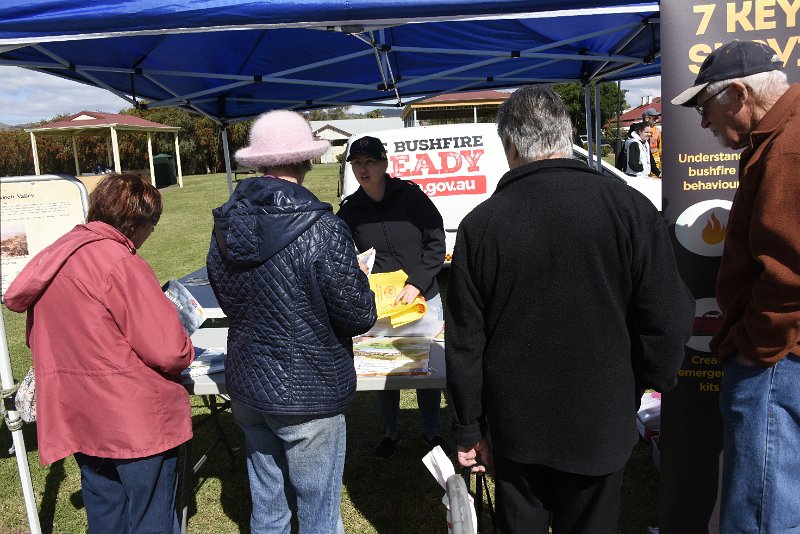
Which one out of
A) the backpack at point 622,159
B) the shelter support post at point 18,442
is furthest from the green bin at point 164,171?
the shelter support post at point 18,442

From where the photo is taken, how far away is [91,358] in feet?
6.31

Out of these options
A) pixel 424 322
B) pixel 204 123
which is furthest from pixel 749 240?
pixel 204 123

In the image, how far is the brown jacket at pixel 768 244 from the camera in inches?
59.0

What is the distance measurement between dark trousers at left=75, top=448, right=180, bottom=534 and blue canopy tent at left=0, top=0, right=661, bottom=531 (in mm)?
769

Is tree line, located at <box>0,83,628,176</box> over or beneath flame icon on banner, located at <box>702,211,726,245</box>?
over

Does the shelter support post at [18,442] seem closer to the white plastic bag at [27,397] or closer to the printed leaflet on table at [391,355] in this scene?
the white plastic bag at [27,397]

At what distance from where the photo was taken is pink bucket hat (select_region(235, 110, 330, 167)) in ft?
6.11

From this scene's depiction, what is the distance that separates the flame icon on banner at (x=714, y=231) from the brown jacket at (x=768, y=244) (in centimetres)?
37

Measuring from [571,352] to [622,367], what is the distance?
15 cm

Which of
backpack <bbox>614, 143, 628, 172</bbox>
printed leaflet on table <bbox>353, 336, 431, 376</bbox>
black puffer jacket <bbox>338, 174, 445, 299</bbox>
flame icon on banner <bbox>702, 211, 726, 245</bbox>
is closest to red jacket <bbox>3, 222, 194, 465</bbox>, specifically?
printed leaflet on table <bbox>353, 336, 431, 376</bbox>

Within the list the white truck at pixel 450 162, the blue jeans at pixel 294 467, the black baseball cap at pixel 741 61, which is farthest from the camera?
the white truck at pixel 450 162

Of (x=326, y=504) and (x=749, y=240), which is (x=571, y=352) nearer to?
(x=749, y=240)

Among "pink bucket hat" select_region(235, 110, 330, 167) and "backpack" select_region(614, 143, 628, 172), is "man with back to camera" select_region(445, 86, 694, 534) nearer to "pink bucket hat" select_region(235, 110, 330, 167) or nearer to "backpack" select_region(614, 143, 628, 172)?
"pink bucket hat" select_region(235, 110, 330, 167)

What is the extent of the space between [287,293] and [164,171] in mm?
29692
